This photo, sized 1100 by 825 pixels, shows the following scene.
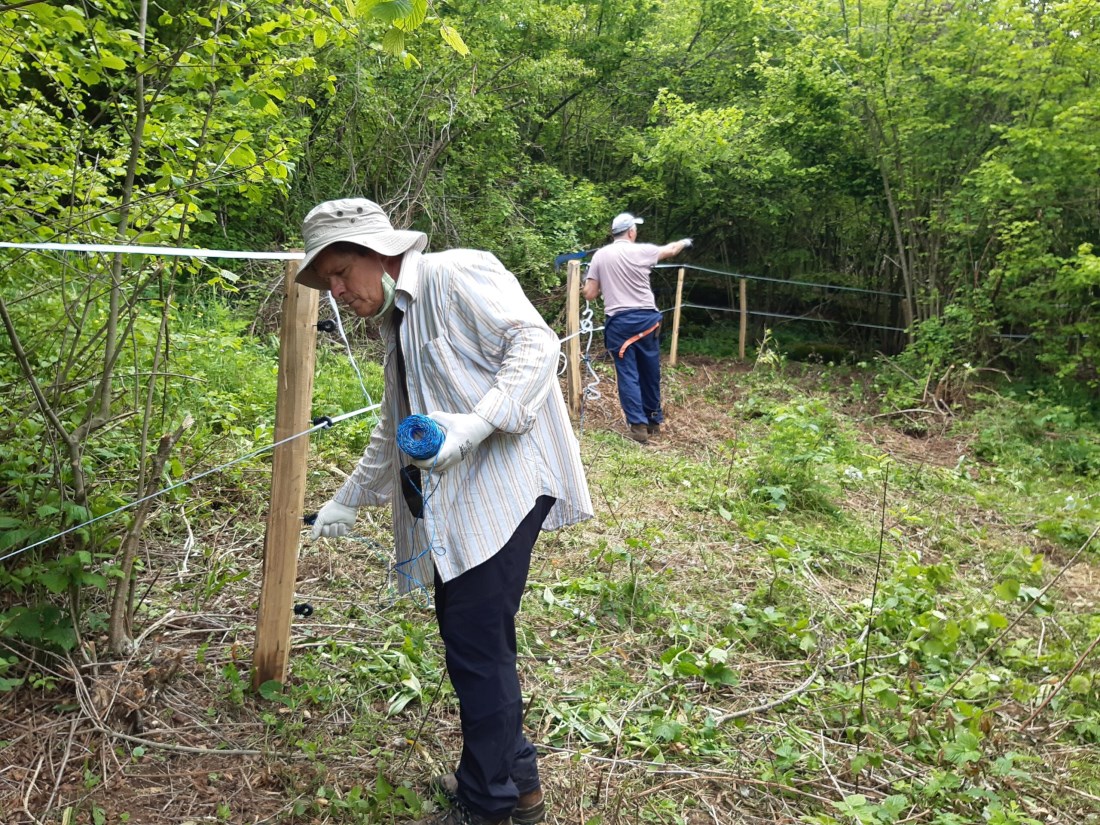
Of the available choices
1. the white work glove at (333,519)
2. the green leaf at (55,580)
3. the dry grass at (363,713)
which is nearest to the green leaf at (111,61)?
the white work glove at (333,519)

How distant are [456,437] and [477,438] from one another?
59 millimetres

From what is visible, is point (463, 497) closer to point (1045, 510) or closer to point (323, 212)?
point (323, 212)

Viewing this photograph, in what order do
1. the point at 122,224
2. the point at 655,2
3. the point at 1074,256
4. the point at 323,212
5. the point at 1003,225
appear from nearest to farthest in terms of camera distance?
the point at 323,212 < the point at 122,224 < the point at 1074,256 < the point at 1003,225 < the point at 655,2

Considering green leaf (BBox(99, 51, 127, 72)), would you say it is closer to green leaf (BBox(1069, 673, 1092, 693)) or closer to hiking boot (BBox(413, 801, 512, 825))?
hiking boot (BBox(413, 801, 512, 825))

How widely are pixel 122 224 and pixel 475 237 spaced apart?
8074 mm

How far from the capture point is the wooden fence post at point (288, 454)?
8.87 ft

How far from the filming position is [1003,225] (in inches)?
376

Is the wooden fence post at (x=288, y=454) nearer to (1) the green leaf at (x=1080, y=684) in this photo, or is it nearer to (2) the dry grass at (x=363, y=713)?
(2) the dry grass at (x=363, y=713)

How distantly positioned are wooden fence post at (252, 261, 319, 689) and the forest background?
0.46 meters

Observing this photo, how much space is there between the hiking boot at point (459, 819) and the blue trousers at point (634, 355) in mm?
5176

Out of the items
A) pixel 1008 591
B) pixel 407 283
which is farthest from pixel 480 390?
pixel 1008 591

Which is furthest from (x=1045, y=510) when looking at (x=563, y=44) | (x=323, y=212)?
(x=563, y=44)

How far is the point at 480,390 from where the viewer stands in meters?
2.27

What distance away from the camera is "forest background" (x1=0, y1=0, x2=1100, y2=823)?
2.94 m
